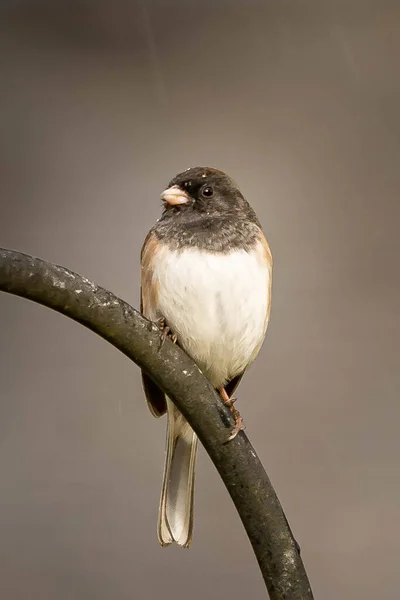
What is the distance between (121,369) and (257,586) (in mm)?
537

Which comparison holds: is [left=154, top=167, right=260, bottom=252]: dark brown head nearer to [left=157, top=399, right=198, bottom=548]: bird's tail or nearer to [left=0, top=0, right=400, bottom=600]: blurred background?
[left=157, top=399, right=198, bottom=548]: bird's tail

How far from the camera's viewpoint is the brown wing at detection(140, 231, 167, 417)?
56.1 inches

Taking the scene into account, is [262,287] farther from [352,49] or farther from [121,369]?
[352,49]

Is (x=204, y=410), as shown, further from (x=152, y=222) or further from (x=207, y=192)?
(x=152, y=222)

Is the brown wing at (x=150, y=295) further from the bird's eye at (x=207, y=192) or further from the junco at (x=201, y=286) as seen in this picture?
the bird's eye at (x=207, y=192)

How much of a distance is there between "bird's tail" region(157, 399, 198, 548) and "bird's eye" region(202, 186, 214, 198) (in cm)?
37

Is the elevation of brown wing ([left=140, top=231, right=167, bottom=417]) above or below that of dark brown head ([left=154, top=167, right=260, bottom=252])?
below

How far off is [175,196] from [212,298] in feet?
0.65

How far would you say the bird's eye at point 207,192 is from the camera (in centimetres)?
150

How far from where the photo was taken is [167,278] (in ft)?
4.55

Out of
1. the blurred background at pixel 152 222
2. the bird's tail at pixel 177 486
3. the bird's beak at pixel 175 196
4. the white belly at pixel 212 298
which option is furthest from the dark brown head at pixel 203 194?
the blurred background at pixel 152 222

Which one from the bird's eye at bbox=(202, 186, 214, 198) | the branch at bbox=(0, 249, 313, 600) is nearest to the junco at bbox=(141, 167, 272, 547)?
the bird's eye at bbox=(202, 186, 214, 198)

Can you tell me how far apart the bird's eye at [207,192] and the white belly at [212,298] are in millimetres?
143

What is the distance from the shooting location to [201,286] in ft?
4.50
